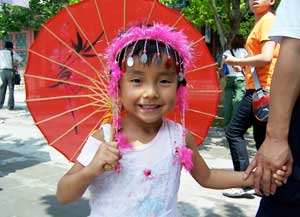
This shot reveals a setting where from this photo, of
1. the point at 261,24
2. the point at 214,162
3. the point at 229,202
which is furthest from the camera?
the point at 214,162

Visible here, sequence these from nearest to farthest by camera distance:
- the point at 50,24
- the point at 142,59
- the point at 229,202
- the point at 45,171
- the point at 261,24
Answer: the point at 142,59 → the point at 50,24 → the point at 261,24 → the point at 229,202 → the point at 45,171

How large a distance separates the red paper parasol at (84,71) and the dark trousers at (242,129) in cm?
161

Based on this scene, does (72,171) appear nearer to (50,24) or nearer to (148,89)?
(148,89)

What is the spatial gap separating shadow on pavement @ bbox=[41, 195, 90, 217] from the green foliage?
724 centimetres

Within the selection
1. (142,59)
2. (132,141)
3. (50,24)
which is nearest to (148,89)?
(142,59)

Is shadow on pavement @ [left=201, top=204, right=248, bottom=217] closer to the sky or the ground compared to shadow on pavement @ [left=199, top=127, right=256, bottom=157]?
closer to the ground

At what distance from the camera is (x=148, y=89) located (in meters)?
1.55

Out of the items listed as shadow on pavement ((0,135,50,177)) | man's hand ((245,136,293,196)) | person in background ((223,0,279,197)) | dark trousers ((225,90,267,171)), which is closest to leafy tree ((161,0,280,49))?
shadow on pavement ((0,135,50,177))

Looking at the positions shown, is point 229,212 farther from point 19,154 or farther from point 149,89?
point 19,154

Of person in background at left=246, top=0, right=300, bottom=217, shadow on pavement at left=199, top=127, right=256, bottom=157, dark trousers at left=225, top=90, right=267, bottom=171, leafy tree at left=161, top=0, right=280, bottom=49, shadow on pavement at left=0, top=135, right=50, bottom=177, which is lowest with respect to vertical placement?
shadow on pavement at left=0, top=135, right=50, bottom=177

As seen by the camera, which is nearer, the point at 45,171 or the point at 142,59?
the point at 142,59

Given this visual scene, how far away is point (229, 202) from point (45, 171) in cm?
219

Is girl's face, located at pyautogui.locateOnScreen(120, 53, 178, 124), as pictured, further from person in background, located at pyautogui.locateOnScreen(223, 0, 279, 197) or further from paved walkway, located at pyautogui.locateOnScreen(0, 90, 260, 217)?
paved walkway, located at pyautogui.locateOnScreen(0, 90, 260, 217)

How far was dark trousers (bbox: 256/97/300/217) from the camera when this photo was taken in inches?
59.2
